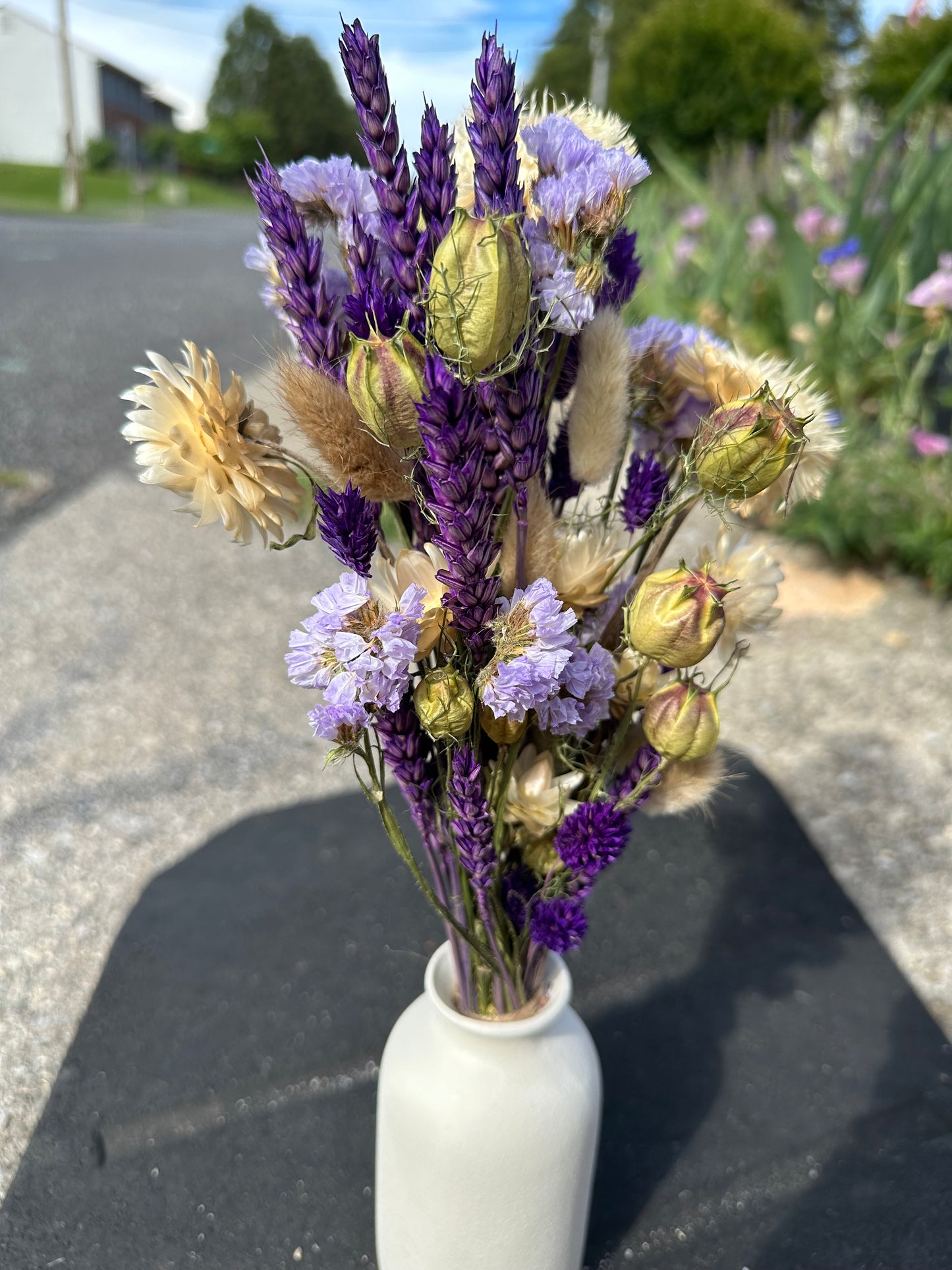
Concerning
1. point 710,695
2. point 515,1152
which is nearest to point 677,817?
point 515,1152

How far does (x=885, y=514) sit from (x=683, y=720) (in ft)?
8.92

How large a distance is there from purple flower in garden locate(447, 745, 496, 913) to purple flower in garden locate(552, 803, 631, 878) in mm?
61

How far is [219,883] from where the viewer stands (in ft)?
5.58

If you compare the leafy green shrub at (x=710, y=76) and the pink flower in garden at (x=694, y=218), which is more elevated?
the leafy green shrub at (x=710, y=76)

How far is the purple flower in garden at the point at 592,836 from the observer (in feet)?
2.39

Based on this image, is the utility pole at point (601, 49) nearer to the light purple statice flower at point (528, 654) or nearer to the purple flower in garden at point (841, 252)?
the purple flower in garden at point (841, 252)

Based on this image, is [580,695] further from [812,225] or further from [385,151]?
[812,225]

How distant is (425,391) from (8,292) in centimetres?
712

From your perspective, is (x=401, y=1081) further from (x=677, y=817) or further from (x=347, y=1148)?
(x=677, y=817)

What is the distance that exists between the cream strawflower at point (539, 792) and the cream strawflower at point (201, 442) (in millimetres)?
289

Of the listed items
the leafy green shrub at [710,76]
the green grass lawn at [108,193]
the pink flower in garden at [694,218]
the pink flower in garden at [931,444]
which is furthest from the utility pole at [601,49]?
the pink flower in garden at [931,444]

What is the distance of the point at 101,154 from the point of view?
110 feet

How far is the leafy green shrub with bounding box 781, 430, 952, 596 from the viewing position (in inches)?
117

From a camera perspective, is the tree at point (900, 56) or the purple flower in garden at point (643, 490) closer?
the purple flower in garden at point (643, 490)
